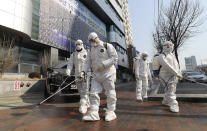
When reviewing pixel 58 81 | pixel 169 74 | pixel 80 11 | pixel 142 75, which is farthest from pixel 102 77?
pixel 80 11

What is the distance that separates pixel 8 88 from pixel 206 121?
890 centimetres

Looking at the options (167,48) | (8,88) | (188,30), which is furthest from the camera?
(188,30)

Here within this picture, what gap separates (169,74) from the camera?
11.7 ft

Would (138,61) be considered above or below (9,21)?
below

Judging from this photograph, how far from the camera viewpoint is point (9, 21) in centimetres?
1188

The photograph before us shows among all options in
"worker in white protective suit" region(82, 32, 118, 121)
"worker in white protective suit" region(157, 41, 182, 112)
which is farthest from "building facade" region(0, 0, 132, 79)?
"worker in white protective suit" region(157, 41, 182, 112)

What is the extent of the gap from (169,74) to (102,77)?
200 cm

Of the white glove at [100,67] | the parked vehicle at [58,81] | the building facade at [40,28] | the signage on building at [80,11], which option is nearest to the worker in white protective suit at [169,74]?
the white glove at [100,67]

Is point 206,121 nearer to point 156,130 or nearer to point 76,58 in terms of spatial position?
point 156,130

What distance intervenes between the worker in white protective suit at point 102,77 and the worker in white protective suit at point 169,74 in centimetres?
155

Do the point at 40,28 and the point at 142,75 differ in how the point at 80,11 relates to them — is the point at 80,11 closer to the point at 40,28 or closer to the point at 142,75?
the point at 40,28

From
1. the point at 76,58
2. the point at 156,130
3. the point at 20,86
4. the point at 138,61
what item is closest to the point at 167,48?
the point at 138,61

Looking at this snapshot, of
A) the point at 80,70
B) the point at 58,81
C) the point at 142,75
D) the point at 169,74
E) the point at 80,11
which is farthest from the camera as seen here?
the point at 80,11

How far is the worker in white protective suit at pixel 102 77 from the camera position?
2.75 m
